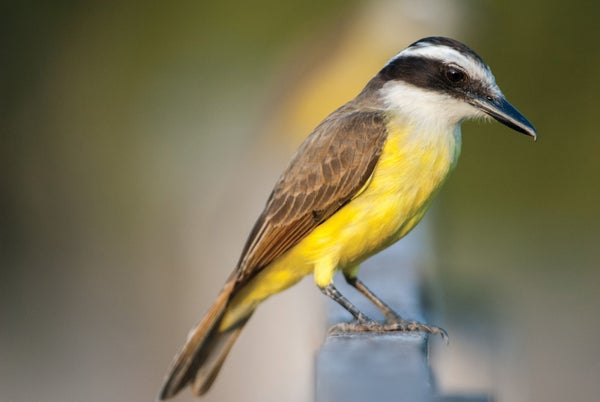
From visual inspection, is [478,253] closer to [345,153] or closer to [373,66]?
[373,66]

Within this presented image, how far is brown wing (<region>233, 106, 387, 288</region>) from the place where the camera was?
3.38 meters

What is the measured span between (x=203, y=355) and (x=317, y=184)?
61cm

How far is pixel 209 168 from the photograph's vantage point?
7.71 metres

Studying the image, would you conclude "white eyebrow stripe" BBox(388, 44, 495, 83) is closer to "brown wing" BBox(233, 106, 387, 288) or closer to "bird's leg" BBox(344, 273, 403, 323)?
"brown wing" BBox(233, 106, 387, 288)

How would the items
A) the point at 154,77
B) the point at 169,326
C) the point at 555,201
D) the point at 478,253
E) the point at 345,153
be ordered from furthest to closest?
1. the point at 154,77
2. the point at 555,201
3. the point at 478,253
4. the point at 169,326
5. the point at 345,153

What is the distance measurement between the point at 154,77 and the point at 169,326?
10.1 feet

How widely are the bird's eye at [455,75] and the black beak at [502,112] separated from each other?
0.25 ft

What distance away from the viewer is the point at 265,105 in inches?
318

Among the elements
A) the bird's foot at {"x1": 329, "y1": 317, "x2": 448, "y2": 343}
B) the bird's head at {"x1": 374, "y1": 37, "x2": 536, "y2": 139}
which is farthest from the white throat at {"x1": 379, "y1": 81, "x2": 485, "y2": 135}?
the bird's foot at {"x1": 329, "y1": 317, "x2": 448, "y2": 343}

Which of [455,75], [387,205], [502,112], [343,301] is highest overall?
[455,75]

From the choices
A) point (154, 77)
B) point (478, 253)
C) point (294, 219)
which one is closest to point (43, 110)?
point (154, 77)

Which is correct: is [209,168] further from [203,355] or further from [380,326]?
[380,326]

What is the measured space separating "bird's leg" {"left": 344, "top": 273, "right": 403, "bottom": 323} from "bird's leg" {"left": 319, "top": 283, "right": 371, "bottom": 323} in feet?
0.16

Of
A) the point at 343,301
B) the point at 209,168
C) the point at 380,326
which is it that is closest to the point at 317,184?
the point at 343,301
